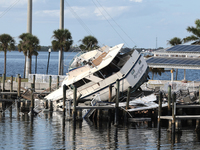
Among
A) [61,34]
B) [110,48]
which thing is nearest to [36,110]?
[110,48]

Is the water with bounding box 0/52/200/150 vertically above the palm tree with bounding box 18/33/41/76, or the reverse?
the palm tree with bounding box 18/33/41/76

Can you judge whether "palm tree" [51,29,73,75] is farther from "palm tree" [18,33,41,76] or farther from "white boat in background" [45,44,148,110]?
"white boat in background" [45,44,148,110]

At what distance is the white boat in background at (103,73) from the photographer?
1469 inches

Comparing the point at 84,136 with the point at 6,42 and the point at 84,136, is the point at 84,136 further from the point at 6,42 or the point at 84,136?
the point at 6,42

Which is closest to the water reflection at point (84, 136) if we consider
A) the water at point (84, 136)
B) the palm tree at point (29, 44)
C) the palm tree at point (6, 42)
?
the water at point (84, 136)

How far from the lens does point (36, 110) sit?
3925 centimetres

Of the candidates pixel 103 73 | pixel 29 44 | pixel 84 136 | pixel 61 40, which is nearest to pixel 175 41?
pixel 61 40

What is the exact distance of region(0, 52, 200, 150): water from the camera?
26.9 metres

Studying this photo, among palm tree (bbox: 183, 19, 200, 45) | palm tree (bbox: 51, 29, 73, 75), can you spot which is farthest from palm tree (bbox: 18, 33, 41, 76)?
palm tree (bbox: 183, 19, 200, 45)

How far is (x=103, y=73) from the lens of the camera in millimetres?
38094

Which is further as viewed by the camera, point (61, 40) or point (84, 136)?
point (61, 40)

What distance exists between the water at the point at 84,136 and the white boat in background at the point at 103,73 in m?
3.44

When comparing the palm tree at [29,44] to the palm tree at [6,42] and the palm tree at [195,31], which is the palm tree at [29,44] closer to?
the palm tree at [6,42]

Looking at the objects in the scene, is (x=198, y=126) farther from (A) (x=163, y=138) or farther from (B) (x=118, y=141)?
(B) (x=118, y=141)
